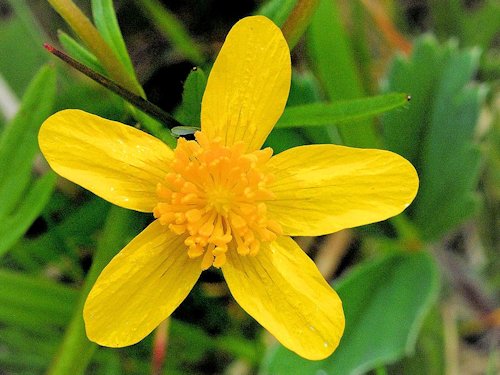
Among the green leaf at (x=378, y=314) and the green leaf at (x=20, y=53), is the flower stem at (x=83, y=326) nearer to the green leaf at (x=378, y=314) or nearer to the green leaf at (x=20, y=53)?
the green leaf at (x=378, y=314)

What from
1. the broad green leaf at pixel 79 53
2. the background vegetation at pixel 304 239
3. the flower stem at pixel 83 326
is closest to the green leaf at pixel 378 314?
the background vegetation at pixel 304 239

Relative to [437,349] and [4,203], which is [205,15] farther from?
[437,349]

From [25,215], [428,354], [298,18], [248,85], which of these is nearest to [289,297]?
[248,85]

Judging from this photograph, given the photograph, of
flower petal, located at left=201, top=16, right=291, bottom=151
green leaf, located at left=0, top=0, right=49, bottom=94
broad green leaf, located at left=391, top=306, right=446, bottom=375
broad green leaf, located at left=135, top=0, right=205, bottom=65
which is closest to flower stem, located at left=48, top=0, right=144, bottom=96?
flower petal, located at left=201, top=16, right=291, bottom=151

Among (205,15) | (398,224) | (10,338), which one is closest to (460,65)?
(398,224)

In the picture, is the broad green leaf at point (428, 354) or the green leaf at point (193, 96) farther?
the broad green leaf at point (428, 354)

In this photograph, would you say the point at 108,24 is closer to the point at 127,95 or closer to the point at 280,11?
the point at 127,95
